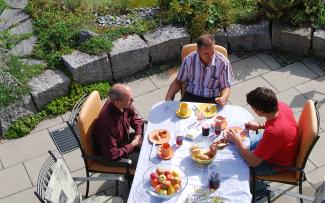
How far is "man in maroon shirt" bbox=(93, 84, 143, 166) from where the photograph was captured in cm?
472

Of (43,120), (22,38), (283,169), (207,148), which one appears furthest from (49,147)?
(283,169)

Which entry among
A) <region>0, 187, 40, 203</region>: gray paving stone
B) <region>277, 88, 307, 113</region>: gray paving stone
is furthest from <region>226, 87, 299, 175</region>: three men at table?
<region>0, 187, 40, 203</region>: gray paving stone

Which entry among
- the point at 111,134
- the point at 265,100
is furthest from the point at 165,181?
the point at 265,100

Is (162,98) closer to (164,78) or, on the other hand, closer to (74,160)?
(164,78)

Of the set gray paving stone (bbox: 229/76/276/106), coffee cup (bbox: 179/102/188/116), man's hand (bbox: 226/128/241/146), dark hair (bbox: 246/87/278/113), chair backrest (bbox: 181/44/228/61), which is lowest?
gray paving stone (bbox: 229/76/276/106)

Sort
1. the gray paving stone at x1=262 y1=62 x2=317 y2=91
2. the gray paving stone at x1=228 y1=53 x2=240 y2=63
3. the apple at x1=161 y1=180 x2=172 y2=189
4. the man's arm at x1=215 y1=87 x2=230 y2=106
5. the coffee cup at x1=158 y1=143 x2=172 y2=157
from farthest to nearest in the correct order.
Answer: the gray paving stone at x1=228 y1=53 x2=240 y2=63
the gray paving stone at x1=262 y1=62 x2=317 y2=91
the man's arm at x1=215 y1=87 x2=230 y2=106
the coffee cup at x1=158 y1=143 x2=172 y2=157
the apple at x1=161 y1=180 x2=172 y2=189

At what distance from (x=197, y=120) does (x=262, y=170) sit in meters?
0.82

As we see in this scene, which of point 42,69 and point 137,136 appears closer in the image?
point 137,136

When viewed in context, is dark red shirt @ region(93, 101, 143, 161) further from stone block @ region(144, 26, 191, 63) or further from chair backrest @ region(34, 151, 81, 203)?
stone block @ region(144, 26, 191, 63)

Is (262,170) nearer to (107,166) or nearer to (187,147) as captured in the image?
(187,147)

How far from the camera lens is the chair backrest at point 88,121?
4.72 meters

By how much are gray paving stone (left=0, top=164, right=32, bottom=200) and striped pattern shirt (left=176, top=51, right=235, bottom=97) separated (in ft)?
7.25

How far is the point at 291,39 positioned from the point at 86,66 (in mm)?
3018

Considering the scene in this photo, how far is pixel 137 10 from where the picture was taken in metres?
7.68
